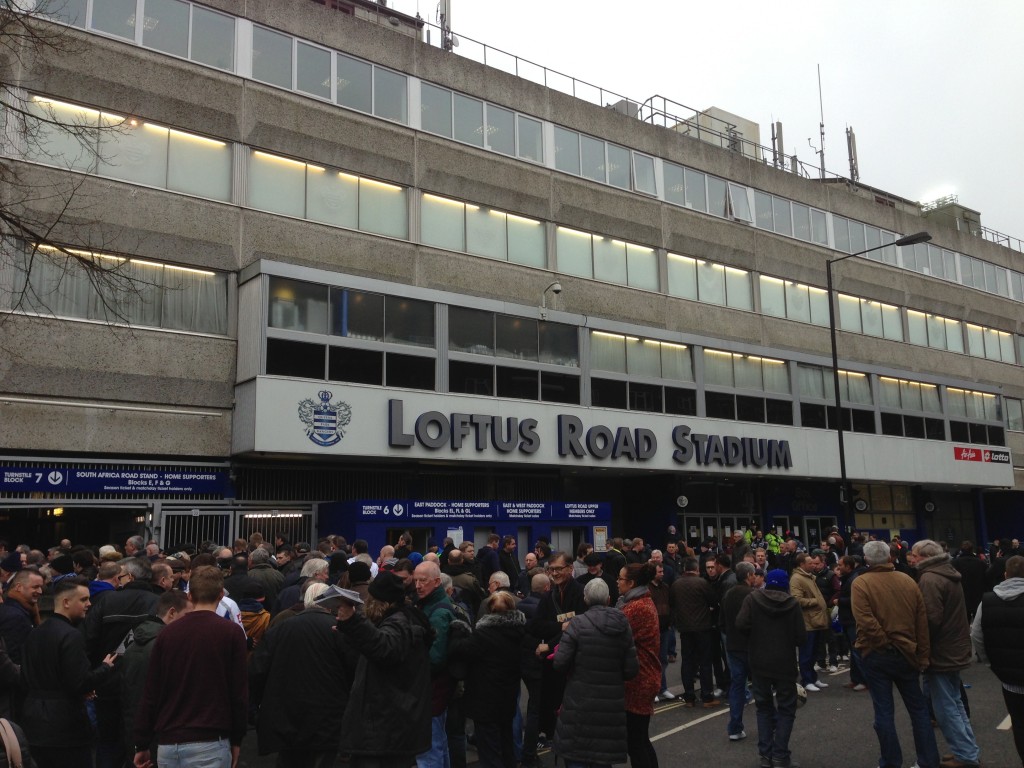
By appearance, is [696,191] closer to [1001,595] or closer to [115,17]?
[115,17]

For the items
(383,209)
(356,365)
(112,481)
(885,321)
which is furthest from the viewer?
(885,321)

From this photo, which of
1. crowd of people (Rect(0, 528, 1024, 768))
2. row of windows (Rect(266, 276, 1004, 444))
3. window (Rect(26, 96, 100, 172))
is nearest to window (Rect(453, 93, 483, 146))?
row of windows (Rect(266, 276, 1004, 444))

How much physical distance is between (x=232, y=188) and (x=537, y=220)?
942 centimetres

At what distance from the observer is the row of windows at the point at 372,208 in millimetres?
19969

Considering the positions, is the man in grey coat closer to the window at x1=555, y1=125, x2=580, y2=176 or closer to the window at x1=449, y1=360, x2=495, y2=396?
the window at x1=449, y1=360, x2=495, y2=396

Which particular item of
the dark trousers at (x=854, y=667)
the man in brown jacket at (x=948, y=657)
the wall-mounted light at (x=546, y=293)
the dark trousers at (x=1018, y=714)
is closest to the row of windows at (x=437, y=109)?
the wall-mounted light at (x=546, y=293)

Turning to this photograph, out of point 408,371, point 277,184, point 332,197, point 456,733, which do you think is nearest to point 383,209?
point 332,197

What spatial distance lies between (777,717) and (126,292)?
51.9 feet

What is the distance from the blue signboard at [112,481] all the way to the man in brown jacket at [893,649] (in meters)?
16.3

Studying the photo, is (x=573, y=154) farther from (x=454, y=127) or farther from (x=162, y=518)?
(x=162, y=518)

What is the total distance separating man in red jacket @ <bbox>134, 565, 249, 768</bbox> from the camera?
16.6 feet

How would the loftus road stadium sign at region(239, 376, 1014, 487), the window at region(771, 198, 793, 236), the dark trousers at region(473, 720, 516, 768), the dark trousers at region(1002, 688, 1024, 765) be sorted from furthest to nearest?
the window at region(771, 198, 793, 236)
the loftus road stadium sign at region(239, 376, 1014, 487)
the dark trousers at region(473, 720, 516, 768)
the dark trousers at region(1002, 688, 1024, 765)

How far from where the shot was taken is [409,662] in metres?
5.69

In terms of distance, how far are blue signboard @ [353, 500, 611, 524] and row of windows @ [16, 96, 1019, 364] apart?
24.2 feet
